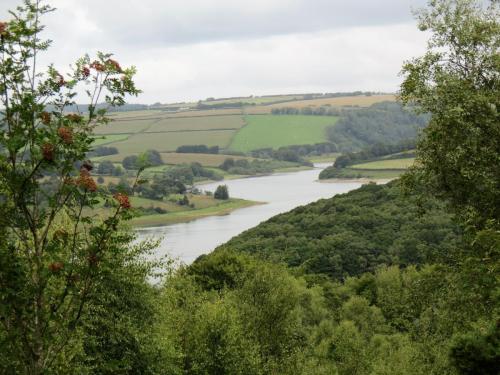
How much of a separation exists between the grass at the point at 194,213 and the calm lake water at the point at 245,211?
252 centimetres

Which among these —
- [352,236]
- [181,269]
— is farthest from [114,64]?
[352,236]

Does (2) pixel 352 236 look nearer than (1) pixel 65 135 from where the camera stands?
No

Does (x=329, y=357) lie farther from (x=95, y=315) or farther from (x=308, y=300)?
(x=95, y=315)

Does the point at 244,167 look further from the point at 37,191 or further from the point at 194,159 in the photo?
the point at 37,191

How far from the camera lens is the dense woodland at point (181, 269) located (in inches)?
274

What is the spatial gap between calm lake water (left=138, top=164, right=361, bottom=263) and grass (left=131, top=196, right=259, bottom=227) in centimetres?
252

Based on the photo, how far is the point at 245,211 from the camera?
123562 millimetres

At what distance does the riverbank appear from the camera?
116 metres

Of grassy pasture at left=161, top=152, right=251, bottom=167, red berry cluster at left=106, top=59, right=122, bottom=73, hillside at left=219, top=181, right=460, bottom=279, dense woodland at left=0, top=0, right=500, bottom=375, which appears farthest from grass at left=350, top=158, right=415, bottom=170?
red berry cluster at left=106, top=59, right=122, bottom=73

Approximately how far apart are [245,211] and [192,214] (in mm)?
11382

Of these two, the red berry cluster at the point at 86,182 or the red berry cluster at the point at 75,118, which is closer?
the red berry cluster at the point at 86,182

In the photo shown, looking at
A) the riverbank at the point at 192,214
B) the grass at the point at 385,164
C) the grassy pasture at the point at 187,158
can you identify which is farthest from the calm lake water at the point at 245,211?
the grassy pasture at the point at 187,158

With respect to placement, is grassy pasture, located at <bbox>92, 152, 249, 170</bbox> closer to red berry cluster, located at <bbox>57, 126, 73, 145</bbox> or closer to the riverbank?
the riverbank

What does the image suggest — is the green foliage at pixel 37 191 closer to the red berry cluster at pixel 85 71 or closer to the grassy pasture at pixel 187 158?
the red berry cluster at pixel 85 71
